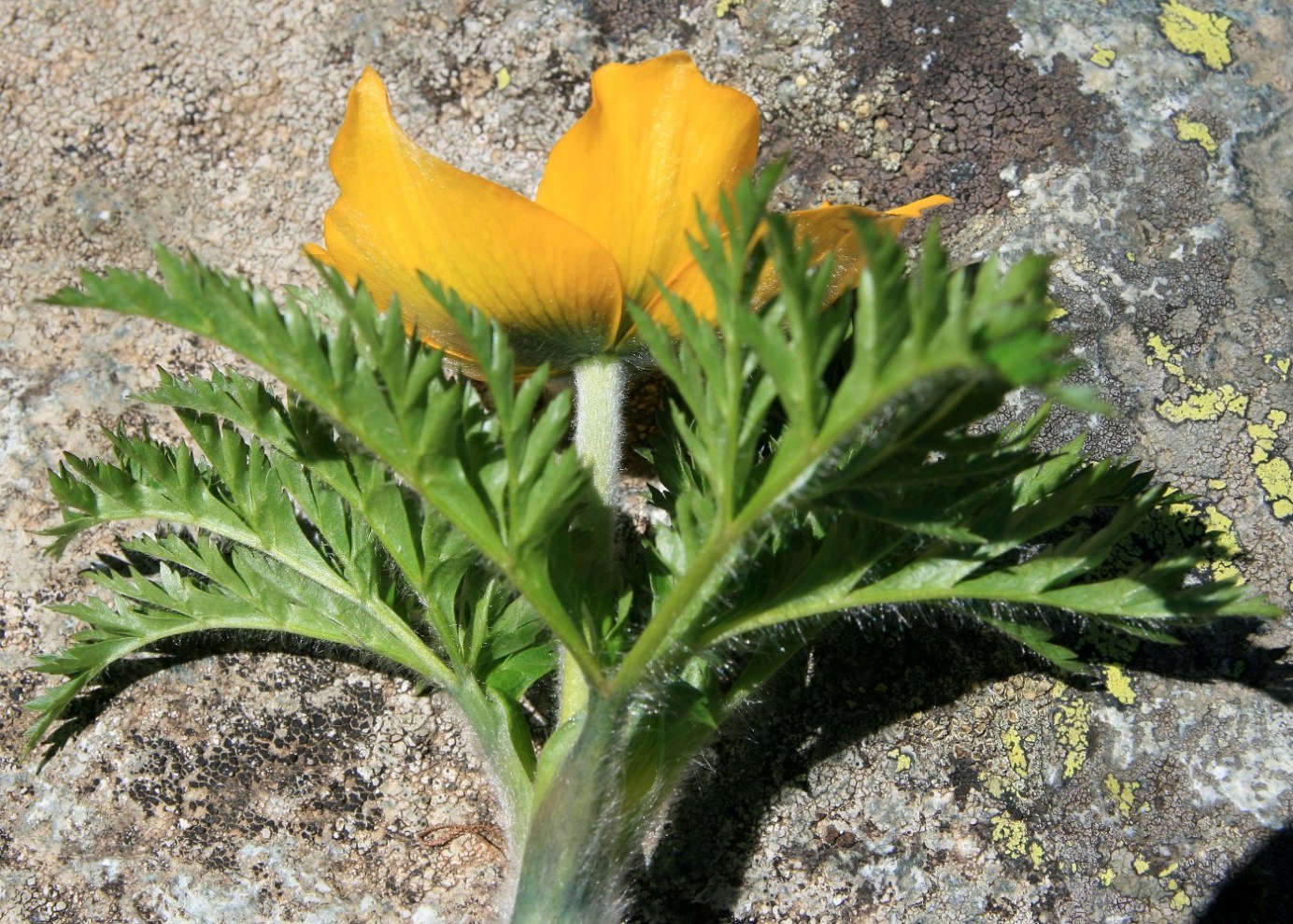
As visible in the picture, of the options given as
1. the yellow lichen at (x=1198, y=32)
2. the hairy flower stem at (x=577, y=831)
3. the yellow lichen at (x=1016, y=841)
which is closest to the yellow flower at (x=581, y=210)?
the hairy flower stem at (x=577, y=831)

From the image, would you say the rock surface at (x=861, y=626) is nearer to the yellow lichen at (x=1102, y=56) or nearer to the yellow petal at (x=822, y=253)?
the yellow lichen at (x=1102, y=56)

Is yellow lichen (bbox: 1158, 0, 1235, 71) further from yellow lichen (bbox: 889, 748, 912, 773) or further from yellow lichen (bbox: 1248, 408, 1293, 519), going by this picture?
yellow lichen (bbox: 889, 748, 912, 773)

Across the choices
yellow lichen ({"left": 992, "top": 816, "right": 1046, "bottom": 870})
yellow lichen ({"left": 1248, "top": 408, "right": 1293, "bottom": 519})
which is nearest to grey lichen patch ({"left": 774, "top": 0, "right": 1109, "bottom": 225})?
yellow lichen ({"left": 1248, "top": 408, "right": 1293, "bottom": 519})

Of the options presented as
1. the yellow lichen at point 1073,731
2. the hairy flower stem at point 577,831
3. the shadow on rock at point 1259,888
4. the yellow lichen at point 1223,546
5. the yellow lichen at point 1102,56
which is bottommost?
the shadow on rock at point 1259,888

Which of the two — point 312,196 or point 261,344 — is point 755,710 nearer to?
point 261,344

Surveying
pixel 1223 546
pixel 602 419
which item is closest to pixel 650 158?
pixel 602 419

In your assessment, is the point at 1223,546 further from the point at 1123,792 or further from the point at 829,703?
the point at 829,703
